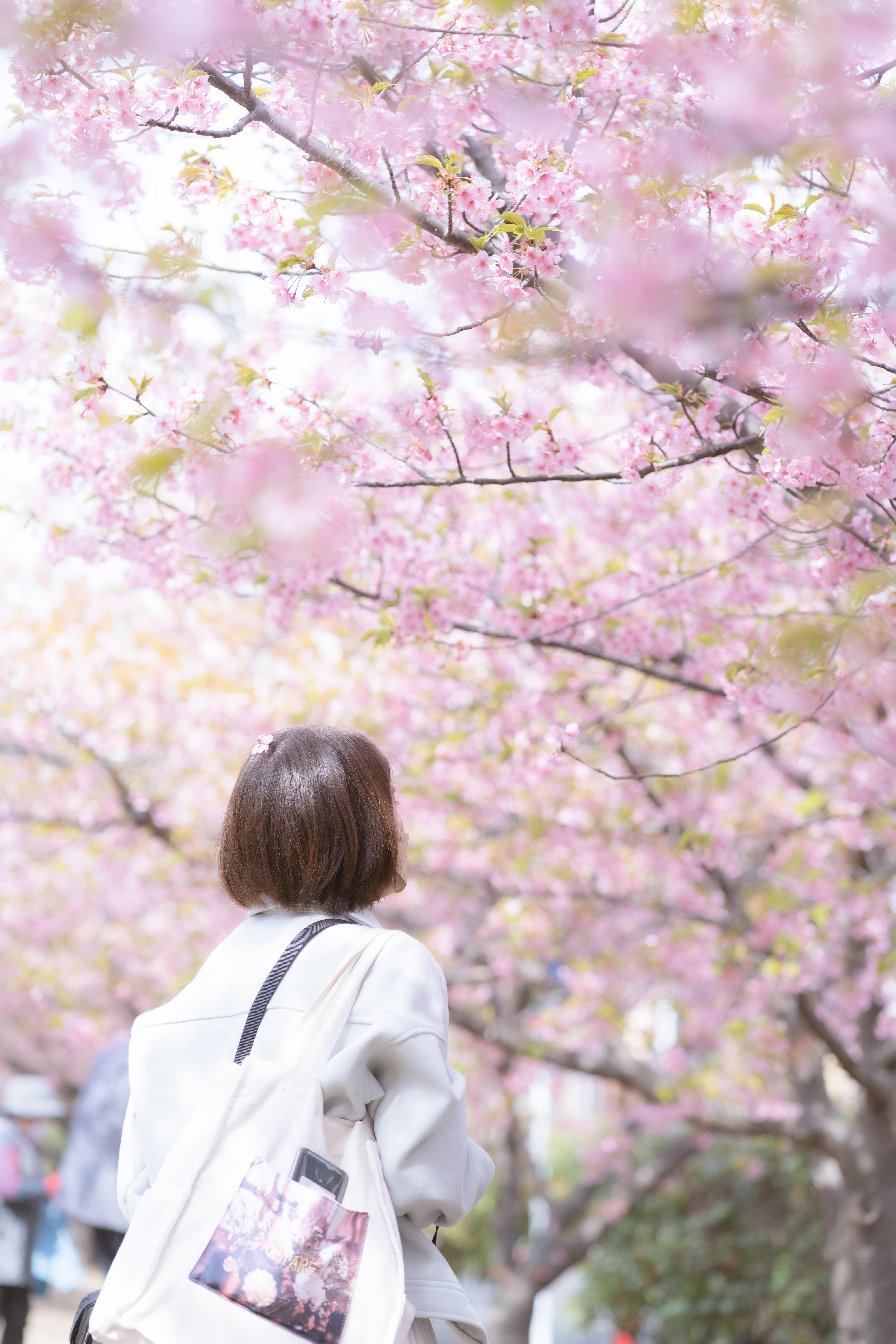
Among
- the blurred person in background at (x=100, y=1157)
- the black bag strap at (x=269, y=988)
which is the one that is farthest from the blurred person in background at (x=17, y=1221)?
the black bag strap at (x=269, y=988)

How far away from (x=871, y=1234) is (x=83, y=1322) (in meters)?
5.10

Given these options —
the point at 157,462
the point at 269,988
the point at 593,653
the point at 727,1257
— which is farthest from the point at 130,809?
the point at 727,1257

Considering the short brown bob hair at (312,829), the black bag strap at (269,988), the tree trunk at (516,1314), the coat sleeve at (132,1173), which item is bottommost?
the tree trunk at (516,1314)

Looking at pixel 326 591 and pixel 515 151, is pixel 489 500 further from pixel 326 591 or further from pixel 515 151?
pixel 515 151

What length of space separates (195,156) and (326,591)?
1.39m

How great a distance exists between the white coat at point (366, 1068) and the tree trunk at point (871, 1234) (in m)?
4.70

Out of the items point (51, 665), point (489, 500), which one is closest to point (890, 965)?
point (489, 500)

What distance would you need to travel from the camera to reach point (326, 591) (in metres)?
3.62

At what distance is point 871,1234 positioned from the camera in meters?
5.67

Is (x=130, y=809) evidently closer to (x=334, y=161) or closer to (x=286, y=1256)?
(x=334, y=161)

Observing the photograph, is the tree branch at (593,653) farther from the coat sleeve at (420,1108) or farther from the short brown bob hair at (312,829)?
the coat sleeve at (420,1108)

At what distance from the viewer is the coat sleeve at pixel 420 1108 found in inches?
59.5

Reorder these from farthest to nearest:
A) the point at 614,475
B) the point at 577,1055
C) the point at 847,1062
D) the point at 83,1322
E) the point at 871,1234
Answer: the point at 577,1055, the point at 871,1234, the point at 847,1062, the point at 614,475, the point at 83,1322

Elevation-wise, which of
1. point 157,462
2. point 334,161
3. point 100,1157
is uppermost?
point 334,161
